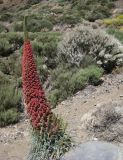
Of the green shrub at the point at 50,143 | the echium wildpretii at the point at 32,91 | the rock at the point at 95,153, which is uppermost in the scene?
the echium wildpretii at the point at 32,91

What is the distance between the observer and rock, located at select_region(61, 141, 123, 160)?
6516 mm

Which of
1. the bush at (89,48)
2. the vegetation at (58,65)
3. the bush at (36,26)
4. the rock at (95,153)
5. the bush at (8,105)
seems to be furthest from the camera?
the bush at (36,26)

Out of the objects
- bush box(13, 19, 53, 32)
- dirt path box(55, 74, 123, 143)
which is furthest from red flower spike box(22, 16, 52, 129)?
bush box(13, 19, 53, 32)

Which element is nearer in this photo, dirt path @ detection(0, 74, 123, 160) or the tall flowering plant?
the tall flowering plant

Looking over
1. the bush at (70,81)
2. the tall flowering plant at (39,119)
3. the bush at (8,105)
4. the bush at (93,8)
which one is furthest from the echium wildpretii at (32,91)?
the bush at (93,8)

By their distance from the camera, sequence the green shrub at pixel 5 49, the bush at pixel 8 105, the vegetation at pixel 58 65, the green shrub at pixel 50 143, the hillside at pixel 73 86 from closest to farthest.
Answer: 1. the green shrub at pixel 50 143
2. the hillside at pixel 73 86
3. the bush at pixel 8 105
4. the vegetation at pixel 58 65
5. the green shrub at pixel 5 49

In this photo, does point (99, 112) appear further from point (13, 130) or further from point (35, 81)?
point (35, 81)

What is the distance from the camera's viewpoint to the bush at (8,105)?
1027 centimetres

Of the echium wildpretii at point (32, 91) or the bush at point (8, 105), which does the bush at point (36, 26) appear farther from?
the echium wildpretii at point (32, 91)

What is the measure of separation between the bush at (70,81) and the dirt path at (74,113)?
22cm

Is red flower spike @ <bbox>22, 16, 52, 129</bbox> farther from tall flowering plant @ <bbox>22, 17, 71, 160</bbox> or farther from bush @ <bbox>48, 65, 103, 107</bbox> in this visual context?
bush @ <bbox>48, 65, 103, 107</bbox>

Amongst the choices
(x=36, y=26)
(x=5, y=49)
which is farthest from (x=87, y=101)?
(x=36, y=26)

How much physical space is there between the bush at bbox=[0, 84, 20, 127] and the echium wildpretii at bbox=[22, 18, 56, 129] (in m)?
4.30

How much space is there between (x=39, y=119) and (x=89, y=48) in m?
8.48
